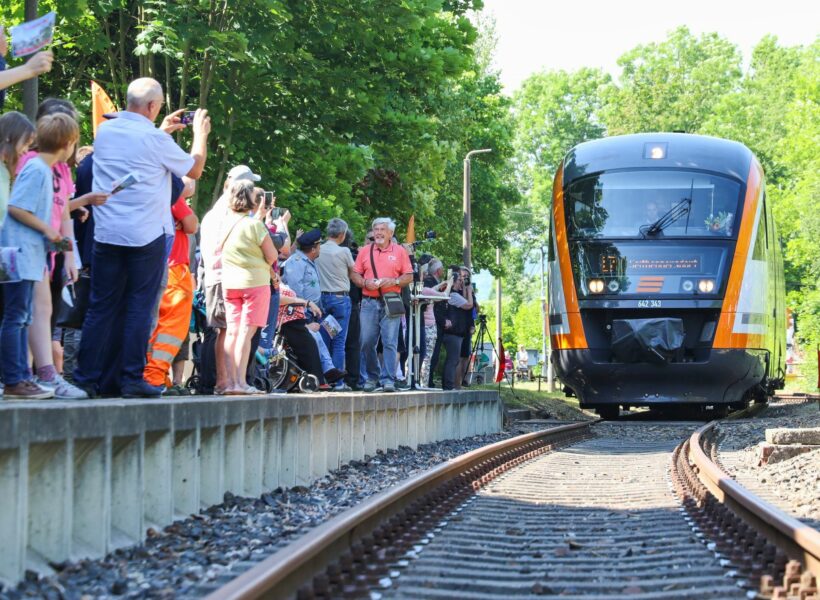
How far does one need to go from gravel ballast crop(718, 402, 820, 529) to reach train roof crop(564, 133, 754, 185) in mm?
3483

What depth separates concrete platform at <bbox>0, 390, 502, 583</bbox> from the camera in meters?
5.07

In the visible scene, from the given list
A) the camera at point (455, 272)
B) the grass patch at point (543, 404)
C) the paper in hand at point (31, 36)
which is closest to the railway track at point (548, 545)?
the paper in hand at point (31, 36)

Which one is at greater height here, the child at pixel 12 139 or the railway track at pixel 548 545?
the child at pixel 12 139

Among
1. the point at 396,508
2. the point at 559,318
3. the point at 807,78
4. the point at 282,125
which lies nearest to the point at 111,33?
the point at 282,125

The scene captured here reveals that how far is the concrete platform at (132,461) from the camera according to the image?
507 cm

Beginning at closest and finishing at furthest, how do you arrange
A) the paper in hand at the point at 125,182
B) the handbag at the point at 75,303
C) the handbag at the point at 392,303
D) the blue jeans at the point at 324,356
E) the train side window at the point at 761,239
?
the paper in hand at the point at 125,182 → the handbag at the point at 75,303 → the blue jeans at the point at 324,356 → the handbag at the point at 392,303 → the train side window at the point at 761,239

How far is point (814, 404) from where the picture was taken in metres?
28.5

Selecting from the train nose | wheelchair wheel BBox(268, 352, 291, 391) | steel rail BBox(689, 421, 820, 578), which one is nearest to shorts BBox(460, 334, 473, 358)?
the train nose

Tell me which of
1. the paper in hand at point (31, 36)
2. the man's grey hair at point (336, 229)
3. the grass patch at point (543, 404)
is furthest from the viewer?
the grass patch at point (543, 404)

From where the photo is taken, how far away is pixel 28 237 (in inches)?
267

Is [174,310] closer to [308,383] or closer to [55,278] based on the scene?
[55,278]

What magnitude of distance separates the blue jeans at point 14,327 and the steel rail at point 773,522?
12.0 ft

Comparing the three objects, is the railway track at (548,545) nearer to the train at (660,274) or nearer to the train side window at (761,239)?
the train at (660,274)

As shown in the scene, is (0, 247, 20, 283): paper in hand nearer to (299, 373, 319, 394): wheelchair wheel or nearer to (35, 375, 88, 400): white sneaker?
(35, 375, 88, 400): white sneaker
